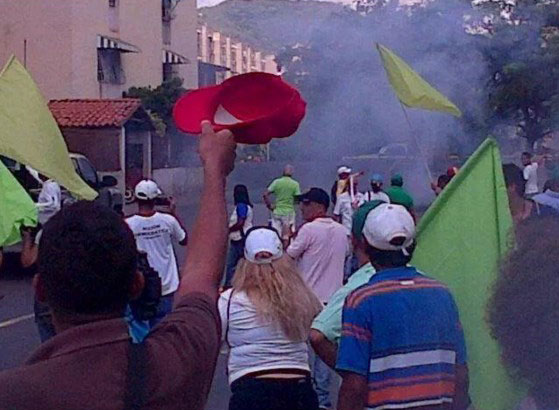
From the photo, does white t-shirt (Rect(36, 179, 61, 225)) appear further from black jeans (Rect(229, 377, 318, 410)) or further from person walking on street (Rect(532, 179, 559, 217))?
black jeans (Rect(229, 377, 318, 410))

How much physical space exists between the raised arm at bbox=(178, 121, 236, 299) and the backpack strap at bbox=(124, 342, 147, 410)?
371 millimetres

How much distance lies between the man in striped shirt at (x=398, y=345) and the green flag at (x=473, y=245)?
0.26 meters

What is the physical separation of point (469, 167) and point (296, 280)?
0.97 metres

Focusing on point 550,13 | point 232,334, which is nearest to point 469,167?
point 232,334

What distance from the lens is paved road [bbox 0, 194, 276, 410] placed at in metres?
8.19

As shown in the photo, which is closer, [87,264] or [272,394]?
[87,264]

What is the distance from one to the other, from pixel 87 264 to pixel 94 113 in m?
28.6

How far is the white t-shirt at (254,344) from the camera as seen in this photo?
5.04 meters

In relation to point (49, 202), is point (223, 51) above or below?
above

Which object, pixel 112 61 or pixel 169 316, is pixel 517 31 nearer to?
pixel 169 316

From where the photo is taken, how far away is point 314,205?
853 centimetres

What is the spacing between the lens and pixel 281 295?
514 centimetres

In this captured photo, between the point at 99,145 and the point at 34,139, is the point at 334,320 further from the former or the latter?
the point at 99,145

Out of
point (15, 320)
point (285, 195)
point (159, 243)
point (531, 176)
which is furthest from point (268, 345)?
point (531, 176)
